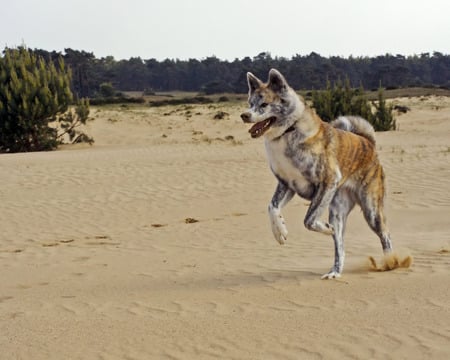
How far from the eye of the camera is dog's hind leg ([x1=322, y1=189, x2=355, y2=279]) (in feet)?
20.9

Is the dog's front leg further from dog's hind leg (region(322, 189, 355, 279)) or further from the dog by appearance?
dog's hind leg (region(322, 189, 355, 279))

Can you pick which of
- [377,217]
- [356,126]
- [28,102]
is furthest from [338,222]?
[28,102]

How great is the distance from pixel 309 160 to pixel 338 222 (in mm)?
807

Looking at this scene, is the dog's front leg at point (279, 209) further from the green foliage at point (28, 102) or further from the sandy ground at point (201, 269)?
the green foliage at point (28, 102)

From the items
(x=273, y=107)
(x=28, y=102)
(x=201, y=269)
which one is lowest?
(x=201, y=269)

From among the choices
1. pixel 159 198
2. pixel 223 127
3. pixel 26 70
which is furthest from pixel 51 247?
pixel 223 127

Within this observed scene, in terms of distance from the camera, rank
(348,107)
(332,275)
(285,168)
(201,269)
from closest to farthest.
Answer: (285,168) → (332,275) → (201,269) → (348,107)

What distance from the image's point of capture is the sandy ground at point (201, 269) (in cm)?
477

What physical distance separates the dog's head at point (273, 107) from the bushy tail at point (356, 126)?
3.23ft

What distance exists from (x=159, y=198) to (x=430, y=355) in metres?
9.44

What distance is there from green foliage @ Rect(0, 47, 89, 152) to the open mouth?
17.8 m

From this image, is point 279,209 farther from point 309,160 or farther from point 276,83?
point 276,83

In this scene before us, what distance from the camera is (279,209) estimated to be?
6.12m

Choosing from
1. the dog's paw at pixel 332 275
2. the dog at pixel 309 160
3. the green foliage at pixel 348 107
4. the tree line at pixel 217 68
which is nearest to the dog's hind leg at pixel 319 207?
the dog at pixel 309 160
